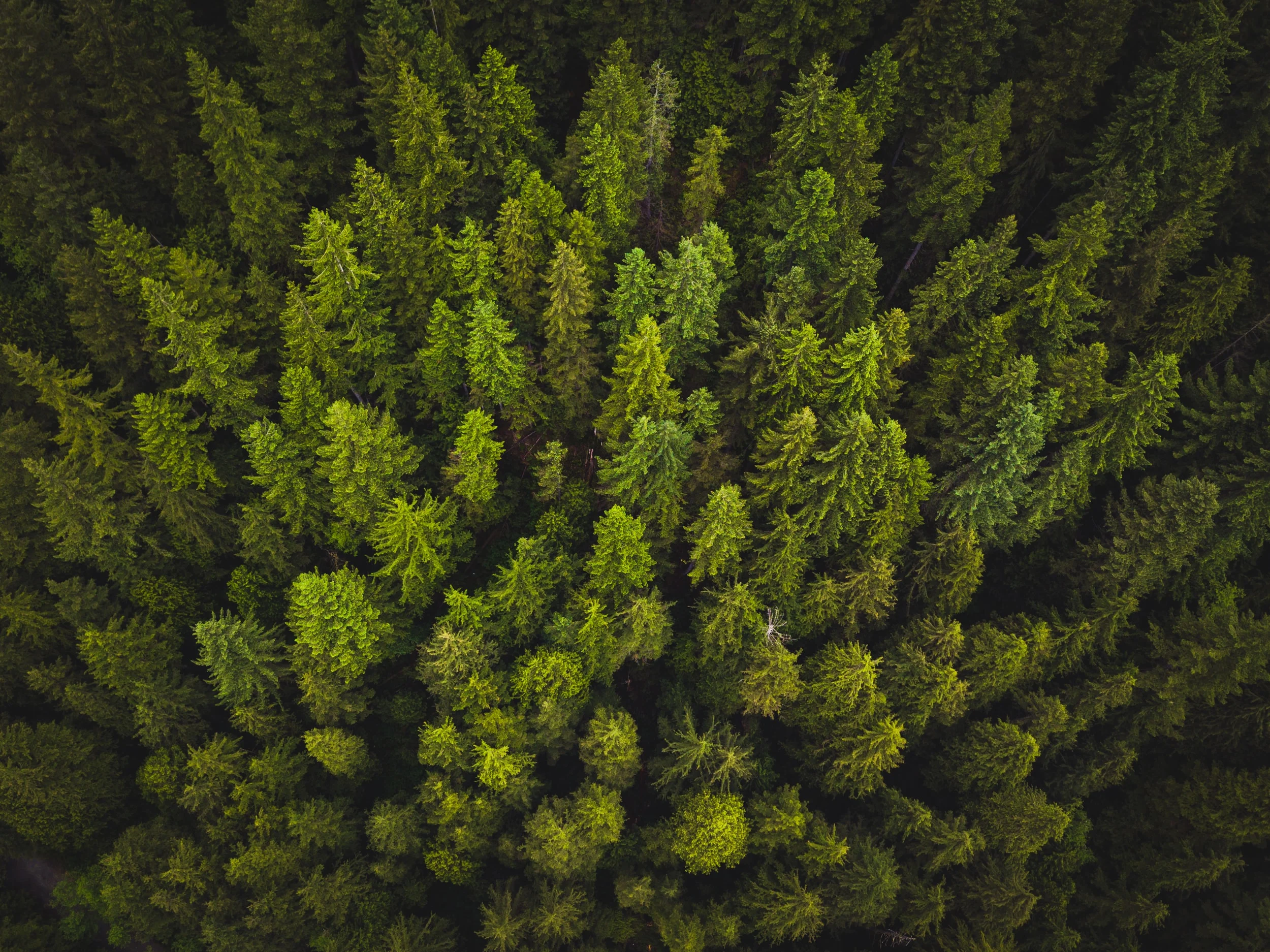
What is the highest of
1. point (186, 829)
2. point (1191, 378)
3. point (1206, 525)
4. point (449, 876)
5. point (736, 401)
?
point (1191, 378)

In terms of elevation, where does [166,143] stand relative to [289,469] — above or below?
above

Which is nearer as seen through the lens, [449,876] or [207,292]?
[207,292]

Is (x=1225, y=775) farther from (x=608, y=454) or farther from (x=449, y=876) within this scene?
(x=449, y=876)

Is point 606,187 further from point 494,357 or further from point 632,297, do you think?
point 494,357

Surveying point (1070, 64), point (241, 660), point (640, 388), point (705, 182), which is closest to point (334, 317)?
point (640, 388)

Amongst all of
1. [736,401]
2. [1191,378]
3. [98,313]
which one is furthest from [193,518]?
[1191,378]

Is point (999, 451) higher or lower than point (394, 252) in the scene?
higher

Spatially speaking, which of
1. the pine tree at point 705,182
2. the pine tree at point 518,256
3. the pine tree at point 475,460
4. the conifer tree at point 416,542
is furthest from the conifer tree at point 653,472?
the pine tree at point 705,182
